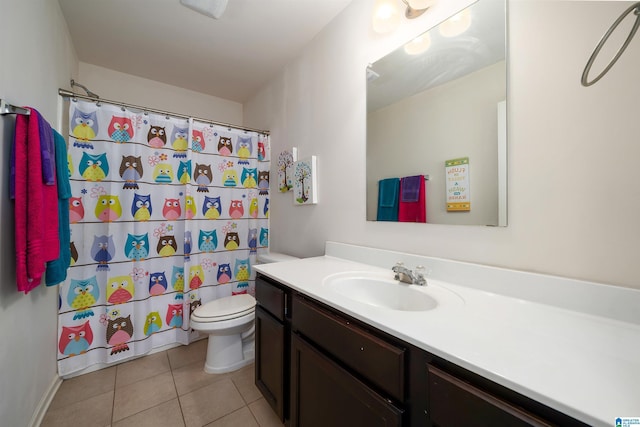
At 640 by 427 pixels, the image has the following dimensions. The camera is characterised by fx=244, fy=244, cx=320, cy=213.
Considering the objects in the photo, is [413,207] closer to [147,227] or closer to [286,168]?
[286,168]

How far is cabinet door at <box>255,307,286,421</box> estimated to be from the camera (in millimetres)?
1146

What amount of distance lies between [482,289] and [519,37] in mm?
941

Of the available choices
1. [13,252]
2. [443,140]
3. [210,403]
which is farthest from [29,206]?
[443,140]

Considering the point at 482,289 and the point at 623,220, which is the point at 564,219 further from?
the point at 482,289

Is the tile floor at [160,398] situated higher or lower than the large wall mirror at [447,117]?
lower

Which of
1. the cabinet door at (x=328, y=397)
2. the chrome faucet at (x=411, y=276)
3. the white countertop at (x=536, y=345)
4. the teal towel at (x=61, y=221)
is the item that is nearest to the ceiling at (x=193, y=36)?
the teal towel at (x=61, y=221)

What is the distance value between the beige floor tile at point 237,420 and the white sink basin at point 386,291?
890mm

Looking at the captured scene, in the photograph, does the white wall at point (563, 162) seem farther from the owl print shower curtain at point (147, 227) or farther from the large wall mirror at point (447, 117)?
the owl print shower curtain at point (147, 227)

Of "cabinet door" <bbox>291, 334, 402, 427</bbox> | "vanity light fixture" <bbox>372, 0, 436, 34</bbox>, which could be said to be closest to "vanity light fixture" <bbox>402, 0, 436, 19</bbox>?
"vanity light fixture" <bbox>372, 0, 436, 34</bbox>

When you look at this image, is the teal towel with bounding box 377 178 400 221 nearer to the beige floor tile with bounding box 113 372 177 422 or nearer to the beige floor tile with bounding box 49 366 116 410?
the beige floor tile with bounding box 113 372 177 422

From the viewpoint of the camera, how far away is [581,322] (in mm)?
688

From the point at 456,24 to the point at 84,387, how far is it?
2890 mm

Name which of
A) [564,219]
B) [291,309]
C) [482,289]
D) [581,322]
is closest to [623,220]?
[564,219]

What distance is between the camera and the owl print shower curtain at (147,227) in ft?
5.51
